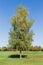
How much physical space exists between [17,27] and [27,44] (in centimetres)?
472

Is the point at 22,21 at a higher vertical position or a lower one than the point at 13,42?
higher

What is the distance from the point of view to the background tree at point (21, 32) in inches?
2004

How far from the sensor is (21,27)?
51844 mm

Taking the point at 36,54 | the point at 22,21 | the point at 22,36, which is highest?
the point at 22,21

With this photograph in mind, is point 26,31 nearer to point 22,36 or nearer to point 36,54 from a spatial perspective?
point 22,36

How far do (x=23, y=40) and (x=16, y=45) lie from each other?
2.01 meters

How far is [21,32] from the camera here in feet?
169

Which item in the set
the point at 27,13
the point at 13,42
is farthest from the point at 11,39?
the point at 27,13

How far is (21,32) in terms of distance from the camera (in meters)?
51.4

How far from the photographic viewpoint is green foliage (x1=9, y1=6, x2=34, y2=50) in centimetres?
5091

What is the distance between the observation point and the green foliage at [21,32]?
50906mm

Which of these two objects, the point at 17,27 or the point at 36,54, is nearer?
the point at 17,27

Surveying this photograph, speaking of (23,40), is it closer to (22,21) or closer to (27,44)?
(27,44)

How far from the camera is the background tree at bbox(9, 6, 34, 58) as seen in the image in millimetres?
50906
